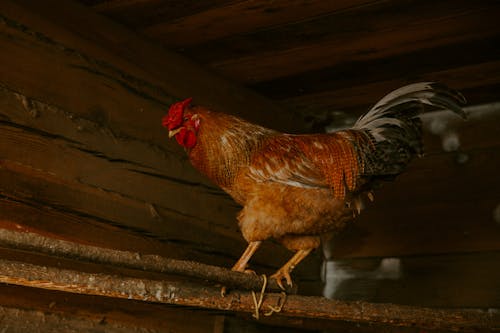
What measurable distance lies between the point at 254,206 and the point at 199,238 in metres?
0.43

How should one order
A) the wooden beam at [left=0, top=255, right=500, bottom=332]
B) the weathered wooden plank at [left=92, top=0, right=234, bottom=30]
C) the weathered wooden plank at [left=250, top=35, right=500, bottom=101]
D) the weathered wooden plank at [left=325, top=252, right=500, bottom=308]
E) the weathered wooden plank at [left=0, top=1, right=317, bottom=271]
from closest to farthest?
the wooden beam at [left=0, top=255, right=500, bottom=332]
the weathered wooden plank at [left=0, top=1, right=317, bottom=271]
the weathered wooden plank at [left=92, top=0, right=234, bottom=30]
the weathered wooden plank at [left=250, top=35, right=500, bottom=101]
the weathered wooden plank at [left=325, top=252, right=500, bottom=308]

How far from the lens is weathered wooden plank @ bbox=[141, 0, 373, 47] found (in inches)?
65.9

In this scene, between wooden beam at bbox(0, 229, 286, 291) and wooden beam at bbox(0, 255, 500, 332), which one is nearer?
wooden beam at bbox(0, 229, 286, 291)

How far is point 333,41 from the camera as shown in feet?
6.12

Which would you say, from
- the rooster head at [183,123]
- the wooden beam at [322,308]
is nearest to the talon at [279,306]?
the wooden beam at [322,308]

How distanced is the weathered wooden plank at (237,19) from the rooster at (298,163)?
27cm

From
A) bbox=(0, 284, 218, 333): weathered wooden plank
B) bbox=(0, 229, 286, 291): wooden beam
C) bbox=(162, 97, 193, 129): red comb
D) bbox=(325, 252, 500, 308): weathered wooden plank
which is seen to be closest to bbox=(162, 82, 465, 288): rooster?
bbox=(162, 97, 193, 129): red comb

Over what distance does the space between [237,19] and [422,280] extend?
1.11 meters

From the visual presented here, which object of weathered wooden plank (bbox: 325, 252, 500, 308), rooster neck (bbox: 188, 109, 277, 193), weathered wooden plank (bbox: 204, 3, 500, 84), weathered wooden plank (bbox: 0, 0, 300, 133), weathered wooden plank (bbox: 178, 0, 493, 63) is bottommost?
weathered wooden plank (bbox: 325, 252, 500, 308)

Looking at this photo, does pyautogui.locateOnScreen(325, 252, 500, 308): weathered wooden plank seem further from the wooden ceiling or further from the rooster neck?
the rooster neck

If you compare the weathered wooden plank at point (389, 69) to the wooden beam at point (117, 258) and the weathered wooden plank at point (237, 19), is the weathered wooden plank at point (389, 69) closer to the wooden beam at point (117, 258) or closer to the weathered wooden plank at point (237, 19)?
the weathered wooden plank at point (237, 19)

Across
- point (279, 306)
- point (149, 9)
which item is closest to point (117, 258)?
point (279, 306)

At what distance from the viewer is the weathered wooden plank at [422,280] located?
6.86 feet

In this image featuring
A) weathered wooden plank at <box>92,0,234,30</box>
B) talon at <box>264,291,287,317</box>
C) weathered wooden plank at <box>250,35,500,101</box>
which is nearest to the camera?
talon at <box>264,291,287,317</box>
